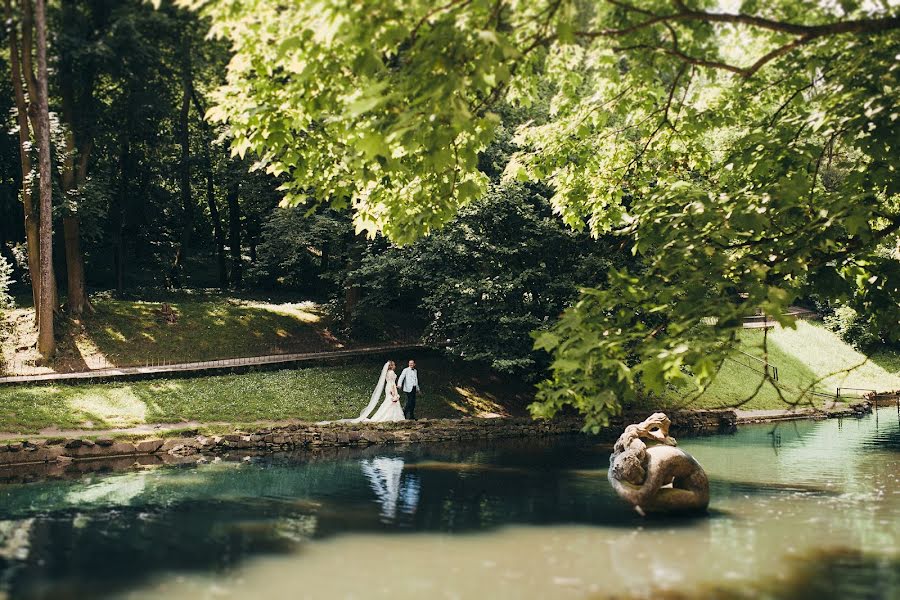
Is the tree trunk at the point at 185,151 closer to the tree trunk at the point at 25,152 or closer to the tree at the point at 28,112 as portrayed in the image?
the tree at the point at 28,112

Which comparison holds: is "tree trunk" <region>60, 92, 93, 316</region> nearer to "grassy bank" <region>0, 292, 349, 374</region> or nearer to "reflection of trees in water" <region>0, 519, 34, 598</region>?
"grassy bank" <region>0, 292, 349, 374</region>

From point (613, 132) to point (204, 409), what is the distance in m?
15.7

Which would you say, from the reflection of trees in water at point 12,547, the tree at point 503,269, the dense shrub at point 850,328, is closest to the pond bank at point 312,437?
the tree at point 503,269

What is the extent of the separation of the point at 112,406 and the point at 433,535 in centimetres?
1399

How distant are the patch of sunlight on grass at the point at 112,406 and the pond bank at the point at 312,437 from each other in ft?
7.86

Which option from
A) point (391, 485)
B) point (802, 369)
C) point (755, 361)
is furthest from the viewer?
point (802, 369)

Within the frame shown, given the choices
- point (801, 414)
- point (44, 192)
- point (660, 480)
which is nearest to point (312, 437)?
point (660, 480)

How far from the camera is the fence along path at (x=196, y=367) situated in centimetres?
2180

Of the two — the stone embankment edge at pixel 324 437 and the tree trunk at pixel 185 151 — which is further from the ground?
the tree trunk at pixel 185 151

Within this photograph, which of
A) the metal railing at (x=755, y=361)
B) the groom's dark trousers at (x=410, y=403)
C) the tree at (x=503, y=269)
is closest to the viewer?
the metal railing at (x=755, y=361)

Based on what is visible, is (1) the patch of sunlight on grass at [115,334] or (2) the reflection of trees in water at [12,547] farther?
(1) the patch of sunlight on grass at [115,334]

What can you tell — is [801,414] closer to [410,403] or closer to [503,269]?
[503,269]

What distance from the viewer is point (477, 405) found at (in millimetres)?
26859

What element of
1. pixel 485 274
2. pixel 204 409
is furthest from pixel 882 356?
pixel 204 409
